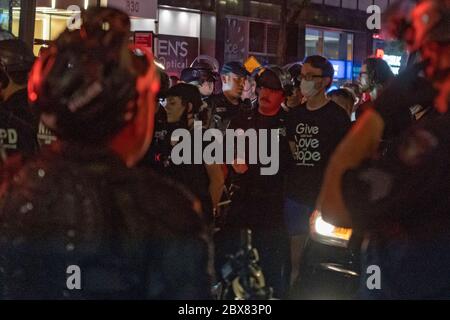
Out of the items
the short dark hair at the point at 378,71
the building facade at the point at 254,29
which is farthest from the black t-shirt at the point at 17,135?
the building facade at the point at 254,29

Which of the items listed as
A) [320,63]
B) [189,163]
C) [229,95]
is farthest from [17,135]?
[229,95]

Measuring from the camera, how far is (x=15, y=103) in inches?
247

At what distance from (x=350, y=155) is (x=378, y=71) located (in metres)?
6.08

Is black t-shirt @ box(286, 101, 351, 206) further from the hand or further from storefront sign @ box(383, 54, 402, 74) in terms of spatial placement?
the hand

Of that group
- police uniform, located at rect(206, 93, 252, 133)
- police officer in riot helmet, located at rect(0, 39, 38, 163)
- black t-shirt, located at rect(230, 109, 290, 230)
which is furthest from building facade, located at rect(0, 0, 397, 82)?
black t-shirt, located at rect(230, 109, 290, 230)

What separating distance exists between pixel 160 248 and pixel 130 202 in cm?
15

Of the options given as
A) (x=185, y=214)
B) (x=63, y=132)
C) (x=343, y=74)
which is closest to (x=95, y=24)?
(x=63, y=132)

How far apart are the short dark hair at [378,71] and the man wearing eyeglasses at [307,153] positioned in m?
0.88

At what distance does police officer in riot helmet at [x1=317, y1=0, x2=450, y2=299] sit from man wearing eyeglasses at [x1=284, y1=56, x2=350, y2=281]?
4.40m

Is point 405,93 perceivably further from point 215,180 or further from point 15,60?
point 15,60

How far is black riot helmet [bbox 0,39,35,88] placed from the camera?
6.69 m

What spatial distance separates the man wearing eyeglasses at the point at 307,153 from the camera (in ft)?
25.2
